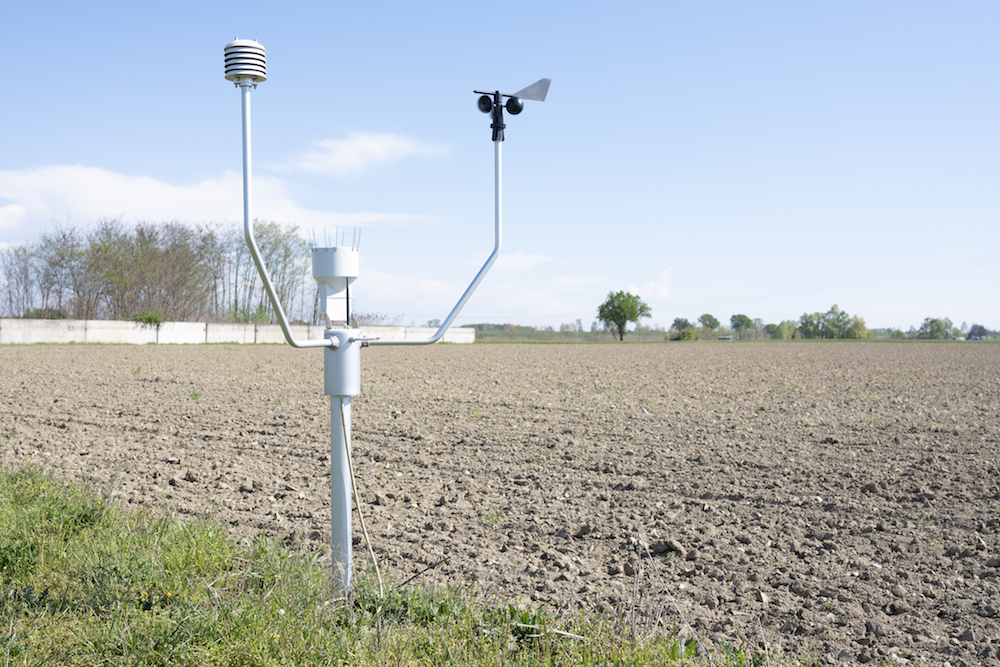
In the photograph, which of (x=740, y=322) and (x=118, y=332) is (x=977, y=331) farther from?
(x=118, y=332)

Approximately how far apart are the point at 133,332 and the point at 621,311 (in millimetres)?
83893

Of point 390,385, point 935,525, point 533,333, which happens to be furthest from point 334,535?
point 533,333

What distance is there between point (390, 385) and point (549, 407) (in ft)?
14.5

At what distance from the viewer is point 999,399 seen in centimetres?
1238

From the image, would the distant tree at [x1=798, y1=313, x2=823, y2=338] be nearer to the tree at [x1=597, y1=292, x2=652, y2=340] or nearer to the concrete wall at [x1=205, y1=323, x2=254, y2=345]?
the tree at [x1=597, y1=292, x2=652, y2=340]

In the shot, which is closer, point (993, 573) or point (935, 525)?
point (993, 573)

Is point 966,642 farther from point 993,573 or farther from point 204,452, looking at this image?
point 204,452

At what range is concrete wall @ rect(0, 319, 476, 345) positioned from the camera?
3259 centimetres

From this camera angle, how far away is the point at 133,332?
3712 cm

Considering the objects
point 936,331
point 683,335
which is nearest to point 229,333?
point 683,335

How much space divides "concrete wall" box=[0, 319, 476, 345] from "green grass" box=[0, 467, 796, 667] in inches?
978

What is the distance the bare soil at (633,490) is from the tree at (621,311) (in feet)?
325

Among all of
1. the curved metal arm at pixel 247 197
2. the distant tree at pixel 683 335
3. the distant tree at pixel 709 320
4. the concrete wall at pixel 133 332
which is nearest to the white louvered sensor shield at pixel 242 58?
the curved metal arm at pixel 247 197

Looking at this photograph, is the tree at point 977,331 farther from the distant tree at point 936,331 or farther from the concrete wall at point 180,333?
the concrete wall at point 180,333
